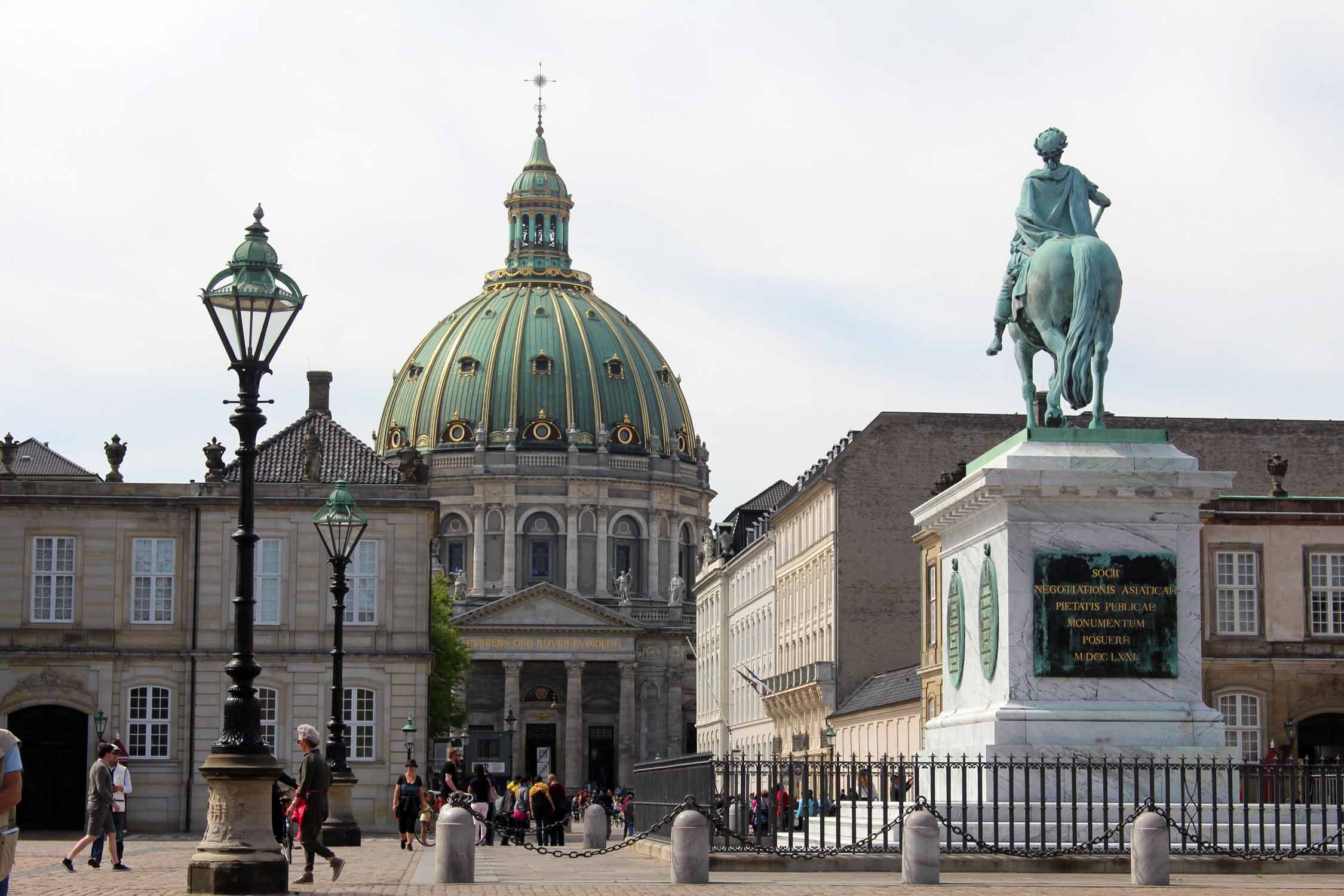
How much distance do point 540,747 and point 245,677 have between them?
134856mm

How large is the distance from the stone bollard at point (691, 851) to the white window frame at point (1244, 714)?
121ft

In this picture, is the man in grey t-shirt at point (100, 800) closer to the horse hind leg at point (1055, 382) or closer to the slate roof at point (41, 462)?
the horse hind leg at point (1055, 382)

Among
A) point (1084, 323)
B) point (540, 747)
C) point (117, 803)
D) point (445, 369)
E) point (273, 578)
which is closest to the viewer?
point (1084, 323)

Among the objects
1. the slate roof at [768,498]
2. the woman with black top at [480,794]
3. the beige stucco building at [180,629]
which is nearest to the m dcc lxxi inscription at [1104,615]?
the woman with black top at [480,794]

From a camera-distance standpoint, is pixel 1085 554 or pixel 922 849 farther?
pixel 1085 554

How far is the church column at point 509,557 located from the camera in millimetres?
158875

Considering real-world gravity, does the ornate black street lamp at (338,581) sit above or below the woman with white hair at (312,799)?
above

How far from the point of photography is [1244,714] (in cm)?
5800

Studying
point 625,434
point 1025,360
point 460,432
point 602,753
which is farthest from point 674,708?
point 1025,360

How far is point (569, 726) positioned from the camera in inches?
5866

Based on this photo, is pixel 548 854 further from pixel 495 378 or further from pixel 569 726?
pixel 495 378

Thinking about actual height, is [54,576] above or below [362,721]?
above

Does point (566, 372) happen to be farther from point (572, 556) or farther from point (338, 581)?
point (338, 581)

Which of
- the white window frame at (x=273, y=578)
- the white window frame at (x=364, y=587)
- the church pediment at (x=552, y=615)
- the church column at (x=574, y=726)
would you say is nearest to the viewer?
the white window frame at (x=273, y=578)
